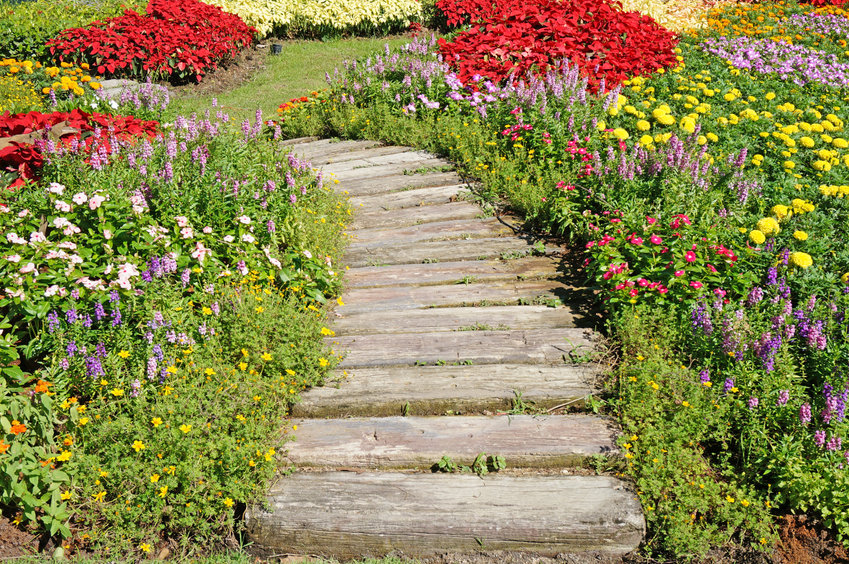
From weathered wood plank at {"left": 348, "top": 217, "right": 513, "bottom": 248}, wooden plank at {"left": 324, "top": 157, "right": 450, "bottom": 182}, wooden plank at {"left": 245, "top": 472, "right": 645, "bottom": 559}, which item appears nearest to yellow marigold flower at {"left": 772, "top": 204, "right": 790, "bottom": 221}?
weathered wood plank at {"left": 348, "top": 217, "right": 513, "bottom": 248}

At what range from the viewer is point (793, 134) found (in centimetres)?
614

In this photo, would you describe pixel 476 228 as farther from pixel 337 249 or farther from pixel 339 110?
pixel 339 110

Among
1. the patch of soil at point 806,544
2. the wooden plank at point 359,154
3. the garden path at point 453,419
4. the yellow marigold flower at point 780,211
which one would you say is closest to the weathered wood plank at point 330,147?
the wooden plank at point 359,154

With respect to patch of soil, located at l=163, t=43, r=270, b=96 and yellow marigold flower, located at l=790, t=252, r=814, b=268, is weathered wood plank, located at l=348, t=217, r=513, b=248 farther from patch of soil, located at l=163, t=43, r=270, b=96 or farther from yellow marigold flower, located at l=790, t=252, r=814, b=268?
patch of soil, located at l=163, t=43, r=270, b=96

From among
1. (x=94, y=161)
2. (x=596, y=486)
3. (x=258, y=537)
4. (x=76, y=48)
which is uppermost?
(x=76, y=48)

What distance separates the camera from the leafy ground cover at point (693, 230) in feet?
Answer: 10.3

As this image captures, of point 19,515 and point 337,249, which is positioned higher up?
point 337,249

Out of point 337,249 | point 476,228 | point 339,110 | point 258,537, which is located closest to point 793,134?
point 476,228

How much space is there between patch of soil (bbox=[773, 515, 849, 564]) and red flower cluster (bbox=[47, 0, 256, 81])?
945 cm

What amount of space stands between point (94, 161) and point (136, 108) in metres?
2.42

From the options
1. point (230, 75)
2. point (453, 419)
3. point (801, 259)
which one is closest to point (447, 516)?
point (453, 419)

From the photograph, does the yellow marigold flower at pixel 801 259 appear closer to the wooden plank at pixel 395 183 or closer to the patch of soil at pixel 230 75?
the wooden plank at pixel 395 183

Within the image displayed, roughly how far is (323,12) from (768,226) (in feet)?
36.7

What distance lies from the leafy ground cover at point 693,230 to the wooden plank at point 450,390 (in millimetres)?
305
